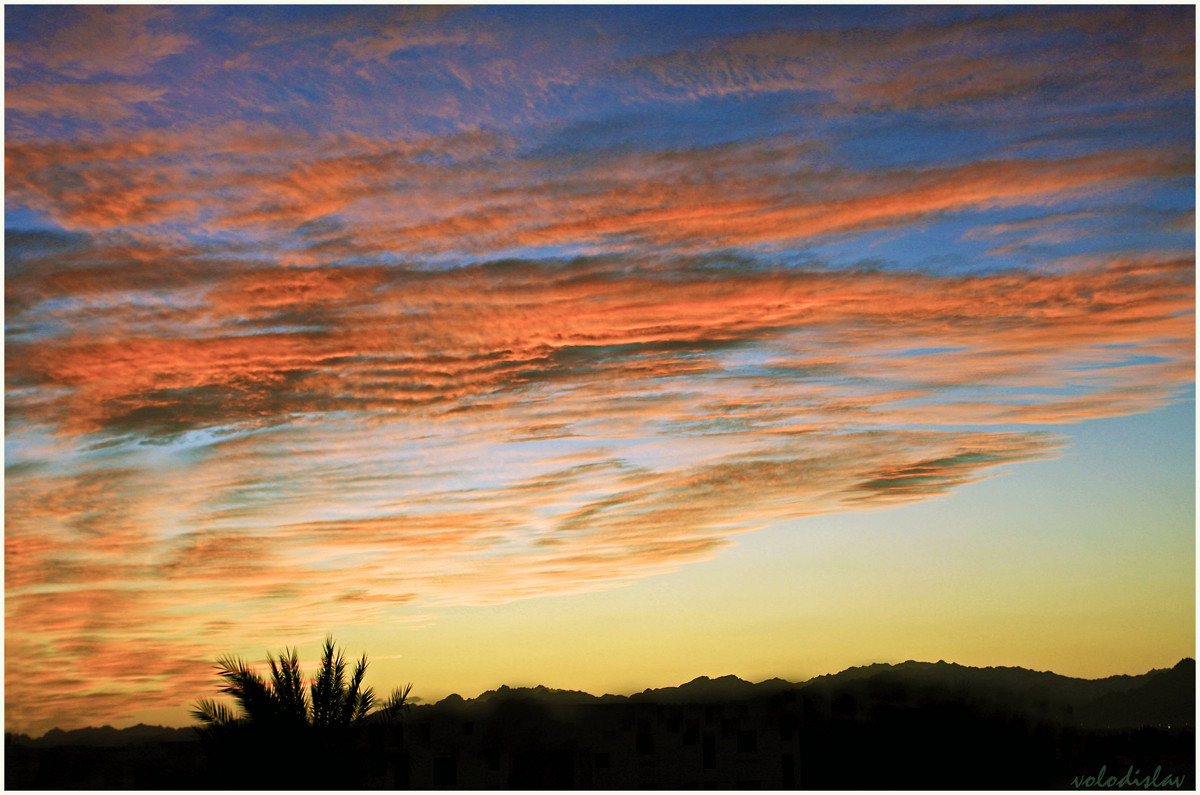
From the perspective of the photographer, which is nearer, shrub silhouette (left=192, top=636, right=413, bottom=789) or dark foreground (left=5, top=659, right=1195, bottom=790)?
dark foreground (left=5, top=659, right=1195, bottom=790)

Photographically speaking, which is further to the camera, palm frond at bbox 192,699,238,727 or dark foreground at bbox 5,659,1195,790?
palm frond at bbox 192,699,238,727

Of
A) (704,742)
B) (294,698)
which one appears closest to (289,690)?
(294,698)

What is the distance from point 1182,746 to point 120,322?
1467cm

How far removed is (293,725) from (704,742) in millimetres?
6913

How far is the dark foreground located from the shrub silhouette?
0.04 metres

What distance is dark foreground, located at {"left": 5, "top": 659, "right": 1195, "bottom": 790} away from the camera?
44.3ft

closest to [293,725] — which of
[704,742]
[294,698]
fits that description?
[294,698]

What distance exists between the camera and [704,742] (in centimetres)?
1507

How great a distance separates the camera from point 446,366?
13.8 metres

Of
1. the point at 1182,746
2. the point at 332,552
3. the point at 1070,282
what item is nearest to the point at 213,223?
the point at 332,552

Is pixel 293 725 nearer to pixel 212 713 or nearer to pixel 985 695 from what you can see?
pixel 212 713

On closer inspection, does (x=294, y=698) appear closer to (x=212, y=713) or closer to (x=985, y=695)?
(x=212, y=713)

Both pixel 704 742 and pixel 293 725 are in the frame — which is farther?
pixel 293 725

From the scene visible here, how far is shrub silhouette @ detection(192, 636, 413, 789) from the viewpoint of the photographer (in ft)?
50.6
